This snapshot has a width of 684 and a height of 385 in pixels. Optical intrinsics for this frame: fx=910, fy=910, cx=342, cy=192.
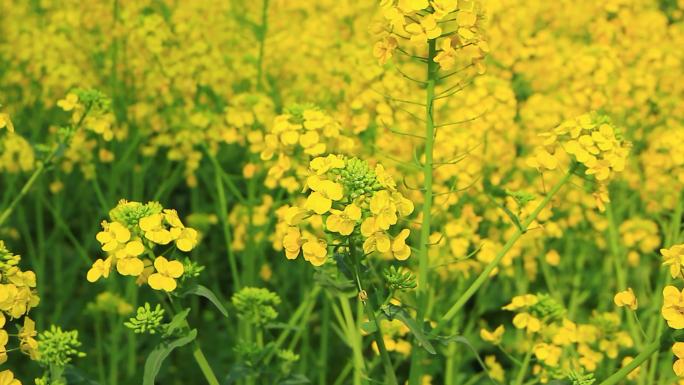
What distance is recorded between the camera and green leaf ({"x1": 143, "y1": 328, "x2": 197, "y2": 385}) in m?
2.36

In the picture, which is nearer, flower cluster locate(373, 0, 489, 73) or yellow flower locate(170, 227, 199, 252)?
yellow flower locate(170, 227, 199, 252)

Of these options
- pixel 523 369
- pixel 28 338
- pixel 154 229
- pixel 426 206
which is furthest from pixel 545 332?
pixel 28 338

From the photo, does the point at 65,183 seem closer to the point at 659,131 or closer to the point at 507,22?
the point at 507,22

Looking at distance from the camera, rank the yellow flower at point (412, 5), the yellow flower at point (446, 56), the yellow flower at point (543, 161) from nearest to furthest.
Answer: the yellow flower at point (412, 5)
the yellow flower at point (446, 56)
the yellow flower at point (543, 161)

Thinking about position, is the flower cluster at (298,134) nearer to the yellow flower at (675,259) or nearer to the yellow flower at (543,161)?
the yellow flower at (543,161)

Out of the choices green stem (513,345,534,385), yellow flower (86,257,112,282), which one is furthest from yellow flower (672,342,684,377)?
yellow flower (86,257,112,282)

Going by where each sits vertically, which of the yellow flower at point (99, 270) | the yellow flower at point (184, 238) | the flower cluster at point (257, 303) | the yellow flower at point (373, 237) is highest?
the yellow flower at point (373, 237)

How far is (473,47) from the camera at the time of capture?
281cm

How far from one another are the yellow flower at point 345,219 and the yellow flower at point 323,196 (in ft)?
0.09

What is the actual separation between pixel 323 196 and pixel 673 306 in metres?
0.92

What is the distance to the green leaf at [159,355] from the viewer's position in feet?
7.75

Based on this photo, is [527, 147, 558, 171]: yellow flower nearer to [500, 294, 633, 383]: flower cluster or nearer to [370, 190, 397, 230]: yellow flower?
[500, 294, 633, 383]: flower cluster

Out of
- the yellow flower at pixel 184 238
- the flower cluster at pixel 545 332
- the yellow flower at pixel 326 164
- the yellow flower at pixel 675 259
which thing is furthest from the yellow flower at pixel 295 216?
the flower cluster at pixel 545 332

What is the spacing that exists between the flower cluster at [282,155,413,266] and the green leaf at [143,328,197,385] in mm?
397
